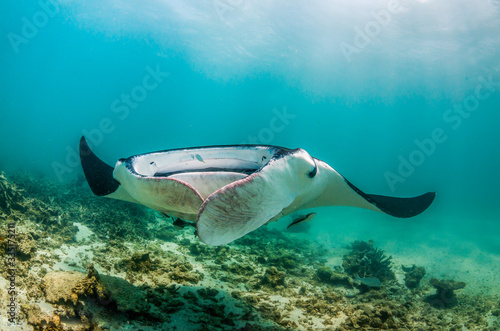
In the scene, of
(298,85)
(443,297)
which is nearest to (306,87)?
(298,85)

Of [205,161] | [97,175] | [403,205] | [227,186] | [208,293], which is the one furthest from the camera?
[97,175]

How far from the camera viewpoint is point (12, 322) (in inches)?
72.3

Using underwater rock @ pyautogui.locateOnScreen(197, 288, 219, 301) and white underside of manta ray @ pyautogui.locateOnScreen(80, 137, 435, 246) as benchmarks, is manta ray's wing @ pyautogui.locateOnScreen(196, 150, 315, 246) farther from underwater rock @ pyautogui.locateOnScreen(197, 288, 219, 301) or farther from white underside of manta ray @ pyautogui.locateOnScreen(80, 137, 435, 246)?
underwater rock @ pyautogui.locateOnScreen(197, 288, 219, 301)

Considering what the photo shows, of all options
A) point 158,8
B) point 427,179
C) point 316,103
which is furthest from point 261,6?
point 427,179

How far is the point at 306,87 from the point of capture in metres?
49.9

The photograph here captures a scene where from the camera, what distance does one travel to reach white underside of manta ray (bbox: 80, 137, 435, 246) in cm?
131

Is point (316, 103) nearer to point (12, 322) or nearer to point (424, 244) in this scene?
point (424, 244)

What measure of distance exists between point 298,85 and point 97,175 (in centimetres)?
4838

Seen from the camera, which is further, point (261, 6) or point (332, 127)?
point (332, 127)

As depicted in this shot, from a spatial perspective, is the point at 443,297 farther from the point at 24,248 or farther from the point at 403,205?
the point at 24,248

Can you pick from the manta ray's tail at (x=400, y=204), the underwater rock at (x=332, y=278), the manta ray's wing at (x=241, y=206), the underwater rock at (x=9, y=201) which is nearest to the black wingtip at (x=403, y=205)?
the manta ray's tail at (x=400, y=204)

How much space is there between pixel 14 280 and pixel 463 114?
246 feet

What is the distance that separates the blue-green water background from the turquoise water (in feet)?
0.90

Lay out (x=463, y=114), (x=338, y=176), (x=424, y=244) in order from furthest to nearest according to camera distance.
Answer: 1. (x=463, y=114)
2. (x=424, y=244)
3. (x=338, y=176)
